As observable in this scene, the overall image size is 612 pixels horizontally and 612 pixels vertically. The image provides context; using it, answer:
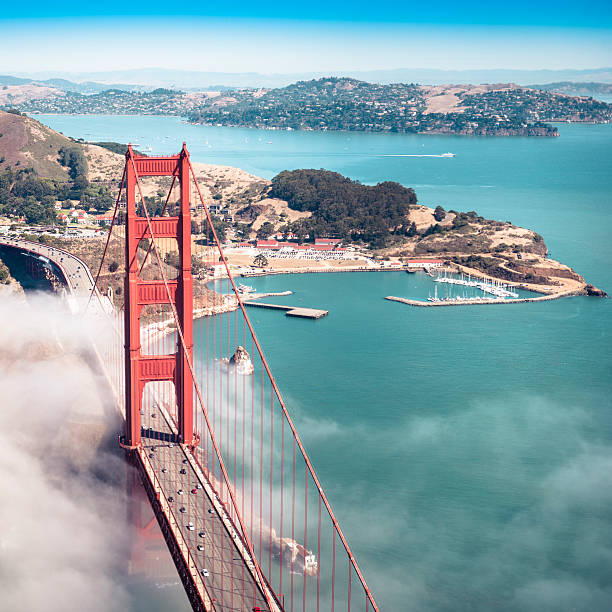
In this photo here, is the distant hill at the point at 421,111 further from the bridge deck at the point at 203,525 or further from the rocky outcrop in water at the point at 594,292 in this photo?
the bridge deck at the point at 203,525

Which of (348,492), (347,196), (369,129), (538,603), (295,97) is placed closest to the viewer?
(538,603)

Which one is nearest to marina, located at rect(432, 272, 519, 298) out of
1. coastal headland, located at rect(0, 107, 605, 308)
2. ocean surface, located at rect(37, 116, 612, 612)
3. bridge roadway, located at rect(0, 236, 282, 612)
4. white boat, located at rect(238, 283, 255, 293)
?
coastal headland, located at rect(0, 107, 605, 308)

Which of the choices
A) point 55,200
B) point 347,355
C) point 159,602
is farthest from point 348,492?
point 55,200

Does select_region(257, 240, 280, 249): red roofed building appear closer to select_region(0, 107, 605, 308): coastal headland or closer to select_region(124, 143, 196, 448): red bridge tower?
select_region(0, 107, 605, 308): coastal headland

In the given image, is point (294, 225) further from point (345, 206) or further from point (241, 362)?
point (241, 362)

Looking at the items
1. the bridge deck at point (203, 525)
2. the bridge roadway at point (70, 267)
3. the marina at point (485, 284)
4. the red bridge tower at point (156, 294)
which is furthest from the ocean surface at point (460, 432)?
the bridge roadway at point (70, 267)

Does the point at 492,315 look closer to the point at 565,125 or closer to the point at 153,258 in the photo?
the point at 153,258
